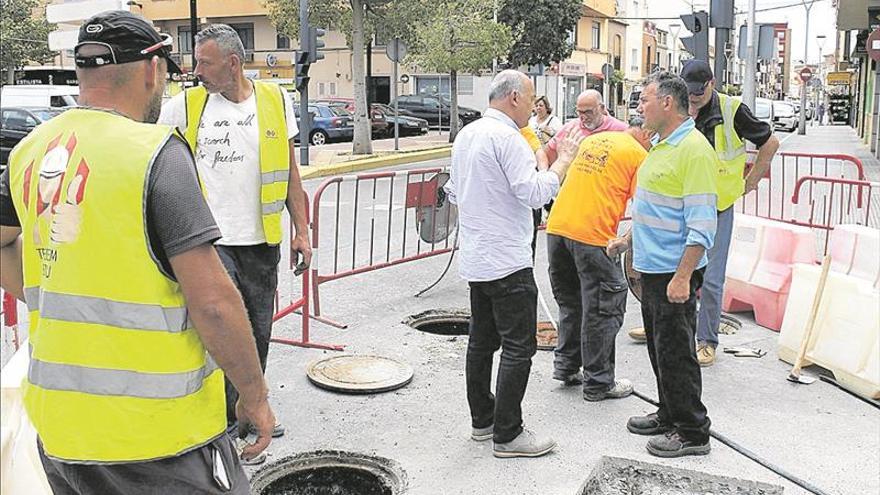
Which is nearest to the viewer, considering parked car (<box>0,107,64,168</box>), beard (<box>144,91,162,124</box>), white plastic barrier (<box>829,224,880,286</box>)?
beard (<box>144,91,162,124</box>)

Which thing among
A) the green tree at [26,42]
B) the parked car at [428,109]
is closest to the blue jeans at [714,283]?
the green tree at [26,42]

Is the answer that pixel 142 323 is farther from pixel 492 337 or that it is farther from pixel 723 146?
pixel 723 146

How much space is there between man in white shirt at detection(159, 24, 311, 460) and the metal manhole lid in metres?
1.17

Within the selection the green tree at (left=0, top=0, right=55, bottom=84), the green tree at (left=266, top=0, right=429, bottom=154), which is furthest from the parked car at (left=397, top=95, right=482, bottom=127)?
the green tree at (left=0, top=0, right=55, bottom=84)

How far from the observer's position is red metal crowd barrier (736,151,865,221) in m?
8.88

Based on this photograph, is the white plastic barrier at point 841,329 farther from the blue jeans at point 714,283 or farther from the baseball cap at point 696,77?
the baseball cap at point 696,77

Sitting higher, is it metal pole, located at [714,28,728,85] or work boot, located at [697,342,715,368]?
metal pole, located at [714,28,728,85]

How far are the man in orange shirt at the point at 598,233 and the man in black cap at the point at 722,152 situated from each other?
88cm

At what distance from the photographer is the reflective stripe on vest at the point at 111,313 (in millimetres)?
2070

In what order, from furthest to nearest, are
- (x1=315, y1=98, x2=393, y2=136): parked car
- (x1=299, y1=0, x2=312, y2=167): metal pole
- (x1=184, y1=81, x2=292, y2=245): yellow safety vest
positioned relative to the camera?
1. (x1=315, y1=98, x2=393, y2=136): parked car
2. (x1=299, y1=0, x2=312, y2=167): metal pole
3. (x1=184, y1=81, x2=292, y2=245): yellow safety vest

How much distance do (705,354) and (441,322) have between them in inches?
87.5

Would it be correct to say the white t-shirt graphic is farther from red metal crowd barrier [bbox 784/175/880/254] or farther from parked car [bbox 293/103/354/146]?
parked car [bbox 293/103/354/146]

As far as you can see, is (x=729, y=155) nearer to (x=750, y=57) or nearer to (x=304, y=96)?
(x=750, y=57)

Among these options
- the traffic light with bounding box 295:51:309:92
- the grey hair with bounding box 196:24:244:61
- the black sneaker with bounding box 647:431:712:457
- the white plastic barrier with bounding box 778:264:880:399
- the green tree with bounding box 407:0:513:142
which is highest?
the green tree with bounding box 407:0:513:142
